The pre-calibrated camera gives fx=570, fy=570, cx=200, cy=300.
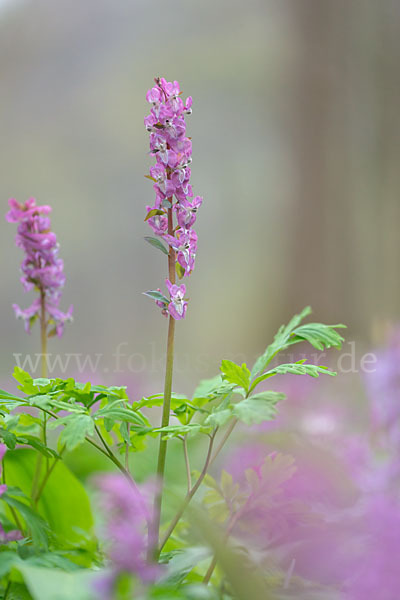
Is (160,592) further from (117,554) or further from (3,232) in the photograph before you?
(3,232)

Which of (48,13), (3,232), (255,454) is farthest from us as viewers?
(3,232)

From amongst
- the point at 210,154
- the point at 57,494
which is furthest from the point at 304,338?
the point at 210,154

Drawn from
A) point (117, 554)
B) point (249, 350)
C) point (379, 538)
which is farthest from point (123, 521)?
point (249, 350)

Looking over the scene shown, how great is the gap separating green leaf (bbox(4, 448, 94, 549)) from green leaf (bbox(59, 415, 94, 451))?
27cm

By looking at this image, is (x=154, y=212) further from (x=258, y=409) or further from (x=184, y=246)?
(x=258, y=409)

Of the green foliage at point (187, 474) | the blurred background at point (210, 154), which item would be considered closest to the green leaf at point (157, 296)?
the green foliage at point (187, 474)

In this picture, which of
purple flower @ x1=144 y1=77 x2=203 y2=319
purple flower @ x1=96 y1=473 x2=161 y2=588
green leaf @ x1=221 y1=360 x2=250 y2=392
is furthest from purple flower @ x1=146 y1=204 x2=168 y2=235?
purple flower @ x1=96 y1=473 x2=161 y2=588

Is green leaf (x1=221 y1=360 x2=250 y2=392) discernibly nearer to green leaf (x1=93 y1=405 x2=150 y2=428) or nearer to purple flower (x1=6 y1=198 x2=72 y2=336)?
green leaf (x1=93 y1=405 x2=150 y2=428)

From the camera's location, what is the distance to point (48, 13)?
284 cm

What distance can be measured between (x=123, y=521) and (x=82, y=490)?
424mm

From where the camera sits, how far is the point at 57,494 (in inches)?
27.0

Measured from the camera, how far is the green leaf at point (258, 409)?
38cm

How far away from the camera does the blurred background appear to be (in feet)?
9.45

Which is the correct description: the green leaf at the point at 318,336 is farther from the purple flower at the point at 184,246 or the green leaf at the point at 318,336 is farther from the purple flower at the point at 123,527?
the purple flower at the point at 123,527
